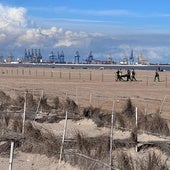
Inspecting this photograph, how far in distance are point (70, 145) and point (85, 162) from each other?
200 centimetres

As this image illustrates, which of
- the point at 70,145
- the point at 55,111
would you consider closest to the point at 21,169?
the point at 70,145

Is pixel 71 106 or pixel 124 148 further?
pixel 71 106

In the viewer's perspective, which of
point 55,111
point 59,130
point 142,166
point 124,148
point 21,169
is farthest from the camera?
point 55,111

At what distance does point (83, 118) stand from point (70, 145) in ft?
24.8

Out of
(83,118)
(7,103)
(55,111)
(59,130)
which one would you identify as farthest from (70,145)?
(7,103)

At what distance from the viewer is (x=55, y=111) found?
2462 centimetres

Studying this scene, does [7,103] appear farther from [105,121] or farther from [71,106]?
[105,121]

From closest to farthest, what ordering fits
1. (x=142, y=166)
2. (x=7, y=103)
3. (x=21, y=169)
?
(x=142, y=166) → (x=21, y=169) → (x=7, y=103)

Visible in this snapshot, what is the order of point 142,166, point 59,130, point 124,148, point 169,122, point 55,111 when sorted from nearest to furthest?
1. point 142,166
2. point 124,148
3. point 59,130
4. point 169,122
5. point 55,111

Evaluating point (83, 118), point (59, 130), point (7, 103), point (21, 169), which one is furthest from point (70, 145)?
point (7, 103)

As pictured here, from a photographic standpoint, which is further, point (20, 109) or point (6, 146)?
point (20, 109)

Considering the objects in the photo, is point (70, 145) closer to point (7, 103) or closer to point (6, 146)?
point (6, 146)

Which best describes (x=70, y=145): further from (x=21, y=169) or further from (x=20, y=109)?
(x=20, y=109)

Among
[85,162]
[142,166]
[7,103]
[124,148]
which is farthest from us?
[7,103]
